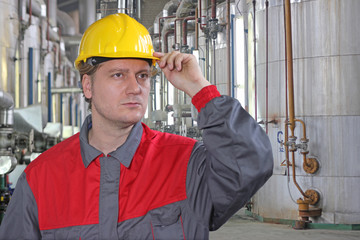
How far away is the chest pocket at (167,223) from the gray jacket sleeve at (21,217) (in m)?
0.41

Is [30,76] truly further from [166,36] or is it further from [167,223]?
[167,223]

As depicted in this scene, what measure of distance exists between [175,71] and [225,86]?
6991 mm

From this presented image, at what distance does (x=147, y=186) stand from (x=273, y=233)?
4.76 meters

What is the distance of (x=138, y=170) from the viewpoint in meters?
1.69

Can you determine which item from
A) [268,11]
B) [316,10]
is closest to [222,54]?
[268,11]

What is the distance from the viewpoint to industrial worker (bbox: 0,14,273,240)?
150 cm

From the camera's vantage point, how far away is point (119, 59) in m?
1.78

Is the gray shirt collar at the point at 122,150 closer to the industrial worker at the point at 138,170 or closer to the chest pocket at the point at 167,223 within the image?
the industrial worker at the point at 138,170

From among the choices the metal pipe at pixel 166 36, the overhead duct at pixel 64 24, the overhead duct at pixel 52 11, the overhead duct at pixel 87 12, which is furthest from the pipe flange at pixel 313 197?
the overhead duct at pixel 64 24

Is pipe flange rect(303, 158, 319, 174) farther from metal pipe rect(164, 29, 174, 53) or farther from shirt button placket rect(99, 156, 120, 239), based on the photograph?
metal pipe rect(164, 29, 174, 53)

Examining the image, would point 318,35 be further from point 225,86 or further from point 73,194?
point 73,194

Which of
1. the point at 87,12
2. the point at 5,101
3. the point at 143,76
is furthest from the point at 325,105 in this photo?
the point at 87,12

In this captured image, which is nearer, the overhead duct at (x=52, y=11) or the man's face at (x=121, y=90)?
the man's face at (x=121, y=90)

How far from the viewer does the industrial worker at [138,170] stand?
1.50m
